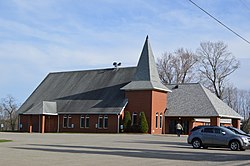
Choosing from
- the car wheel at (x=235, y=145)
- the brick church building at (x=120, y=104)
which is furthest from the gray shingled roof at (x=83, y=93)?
the car wheel at (x=235, y=145)

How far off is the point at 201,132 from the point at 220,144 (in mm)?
1521

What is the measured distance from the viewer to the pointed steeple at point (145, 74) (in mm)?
60684

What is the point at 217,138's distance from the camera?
29125mm

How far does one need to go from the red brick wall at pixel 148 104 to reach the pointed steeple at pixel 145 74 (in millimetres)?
867

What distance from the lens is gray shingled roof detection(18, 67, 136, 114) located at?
63.5 metres

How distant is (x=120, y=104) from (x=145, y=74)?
5.54 metres

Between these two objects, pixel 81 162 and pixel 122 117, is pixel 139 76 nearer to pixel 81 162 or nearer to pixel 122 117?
pixel 122 117

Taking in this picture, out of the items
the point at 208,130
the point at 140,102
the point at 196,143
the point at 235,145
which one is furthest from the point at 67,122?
the point at 235,145

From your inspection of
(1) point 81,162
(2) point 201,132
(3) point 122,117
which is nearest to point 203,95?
(3) point 122,117

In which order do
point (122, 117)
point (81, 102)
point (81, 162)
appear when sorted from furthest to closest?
point (81, 102)
point (122, 117)
point (81, 162)

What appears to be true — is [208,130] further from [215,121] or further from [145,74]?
[145,74]

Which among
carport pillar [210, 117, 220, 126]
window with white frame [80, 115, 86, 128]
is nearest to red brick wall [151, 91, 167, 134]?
carport pillar [210, 117, 220, 126]

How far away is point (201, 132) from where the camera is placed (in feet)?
97.9

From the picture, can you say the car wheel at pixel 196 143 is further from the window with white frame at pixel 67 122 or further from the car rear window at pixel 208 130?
the window with white frame at pixel 67 122
